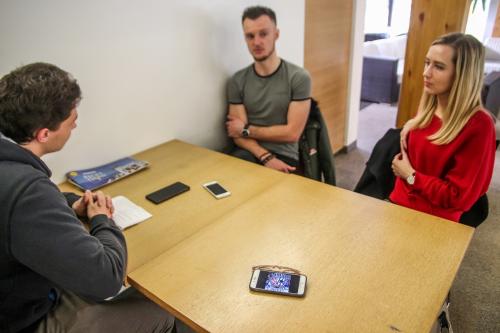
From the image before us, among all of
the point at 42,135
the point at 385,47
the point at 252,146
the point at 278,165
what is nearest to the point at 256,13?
the point at 252,146

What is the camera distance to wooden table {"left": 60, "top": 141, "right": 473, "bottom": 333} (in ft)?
2.99

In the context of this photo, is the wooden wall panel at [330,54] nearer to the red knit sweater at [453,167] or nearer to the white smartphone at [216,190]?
the red knit sweater at [453,167]

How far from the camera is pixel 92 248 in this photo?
0.92 meters

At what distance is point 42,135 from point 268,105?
1.37 meters

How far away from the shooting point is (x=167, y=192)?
1519mm

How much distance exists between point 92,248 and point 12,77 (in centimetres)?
52

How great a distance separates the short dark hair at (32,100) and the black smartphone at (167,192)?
0.52 m

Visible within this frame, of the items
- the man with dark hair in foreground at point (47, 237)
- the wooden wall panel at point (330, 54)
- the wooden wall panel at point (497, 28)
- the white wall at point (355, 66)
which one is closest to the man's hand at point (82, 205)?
the man with dark hair in foreground at point (47, 237)

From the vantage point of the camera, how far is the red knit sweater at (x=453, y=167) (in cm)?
137

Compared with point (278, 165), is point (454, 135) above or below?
above

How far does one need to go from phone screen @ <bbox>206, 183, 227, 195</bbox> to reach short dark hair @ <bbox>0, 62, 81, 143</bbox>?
A: 2.14 feet

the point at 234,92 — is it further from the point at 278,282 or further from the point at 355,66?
the point at 355,66

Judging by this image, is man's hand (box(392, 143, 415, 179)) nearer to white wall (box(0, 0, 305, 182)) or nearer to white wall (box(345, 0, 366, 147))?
white wall (box(0, 0, 305, 182))

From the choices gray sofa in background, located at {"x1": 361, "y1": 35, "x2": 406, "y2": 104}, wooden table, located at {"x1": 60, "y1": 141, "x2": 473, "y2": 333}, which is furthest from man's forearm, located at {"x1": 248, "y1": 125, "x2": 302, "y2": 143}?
gray sofa in background, located at {"x1": 361, "y1": 35, "x2": 406, "y2": 104}
